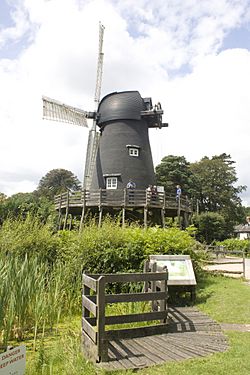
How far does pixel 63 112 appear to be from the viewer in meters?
24.6

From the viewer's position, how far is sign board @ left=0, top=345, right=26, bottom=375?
2408mm

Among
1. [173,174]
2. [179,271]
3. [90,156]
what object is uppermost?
[173,174]

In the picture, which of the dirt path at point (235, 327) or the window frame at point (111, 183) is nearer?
the dirt path at point (235, 327)

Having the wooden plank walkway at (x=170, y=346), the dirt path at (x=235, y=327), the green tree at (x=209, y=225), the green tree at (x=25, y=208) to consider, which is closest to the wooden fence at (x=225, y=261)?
the dirt path at (x=235, y=327)

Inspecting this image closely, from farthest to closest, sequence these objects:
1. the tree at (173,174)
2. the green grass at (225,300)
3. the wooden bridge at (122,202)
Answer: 1. the tree at (173,174)
2. the wooden bridge at (122,202)
3. the green grass at (225,300)

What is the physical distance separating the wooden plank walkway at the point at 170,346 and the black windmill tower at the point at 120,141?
15.7 metres

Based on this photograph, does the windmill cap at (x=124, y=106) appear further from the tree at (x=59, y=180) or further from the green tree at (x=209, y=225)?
the tree at (x=59, y=180)

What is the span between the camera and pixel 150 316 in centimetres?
503

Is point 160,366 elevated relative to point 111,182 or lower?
lower

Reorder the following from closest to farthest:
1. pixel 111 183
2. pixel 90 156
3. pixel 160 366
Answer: pixel 160 366 → pixel 111 183 → pixel 90 156

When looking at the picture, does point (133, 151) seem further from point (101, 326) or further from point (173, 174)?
point (101, 326)

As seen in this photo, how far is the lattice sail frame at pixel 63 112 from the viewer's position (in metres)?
23.8

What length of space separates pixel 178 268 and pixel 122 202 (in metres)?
11.3

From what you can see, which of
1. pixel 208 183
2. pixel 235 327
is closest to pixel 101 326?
pixel 235 327
